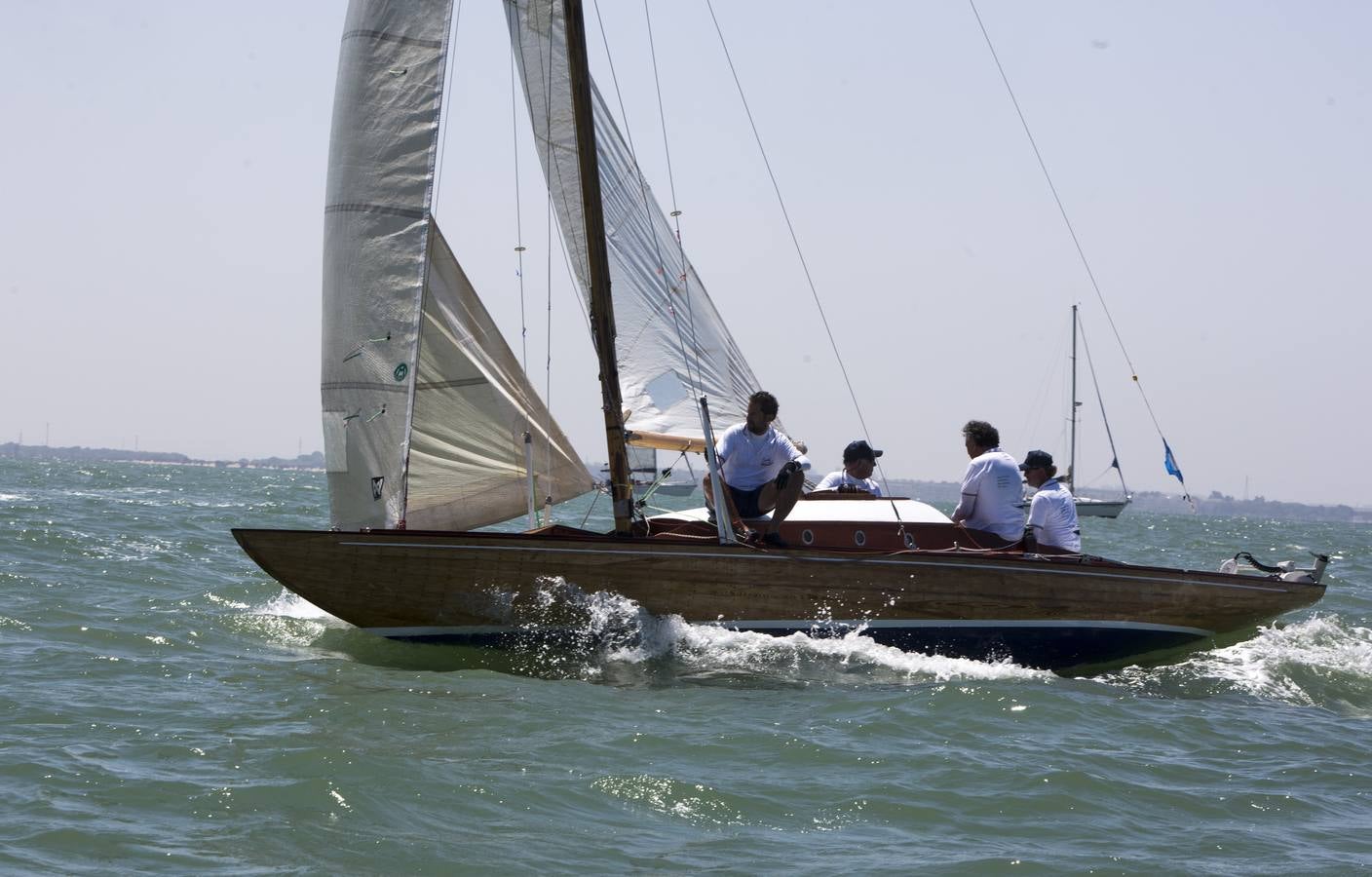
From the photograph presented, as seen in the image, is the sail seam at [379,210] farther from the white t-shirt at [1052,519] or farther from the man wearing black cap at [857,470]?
the white t-shirt at [1052,519]

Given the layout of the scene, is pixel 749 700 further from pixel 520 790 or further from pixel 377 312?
pixel 377 312

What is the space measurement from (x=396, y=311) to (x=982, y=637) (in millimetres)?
4521

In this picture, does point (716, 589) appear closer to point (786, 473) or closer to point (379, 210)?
point (786, 473)

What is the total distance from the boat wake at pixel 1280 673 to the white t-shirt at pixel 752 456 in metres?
2.71

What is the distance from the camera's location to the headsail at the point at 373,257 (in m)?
9.40

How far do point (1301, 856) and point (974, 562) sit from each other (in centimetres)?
397

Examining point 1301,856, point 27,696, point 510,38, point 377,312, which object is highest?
point 510,38

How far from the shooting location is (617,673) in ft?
29.1

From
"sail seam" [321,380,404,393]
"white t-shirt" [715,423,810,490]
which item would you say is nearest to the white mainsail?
"white t-shirt" [715,423,810,490]

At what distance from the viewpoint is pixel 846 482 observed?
10859mm

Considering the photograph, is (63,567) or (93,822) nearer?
(93,822)

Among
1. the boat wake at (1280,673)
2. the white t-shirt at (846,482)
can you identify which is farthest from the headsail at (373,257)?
the boat wake at (1280,673)

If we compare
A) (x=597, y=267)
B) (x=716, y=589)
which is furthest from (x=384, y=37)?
(x=716, y=589)

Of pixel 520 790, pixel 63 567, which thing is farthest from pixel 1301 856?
pixel 63 567
